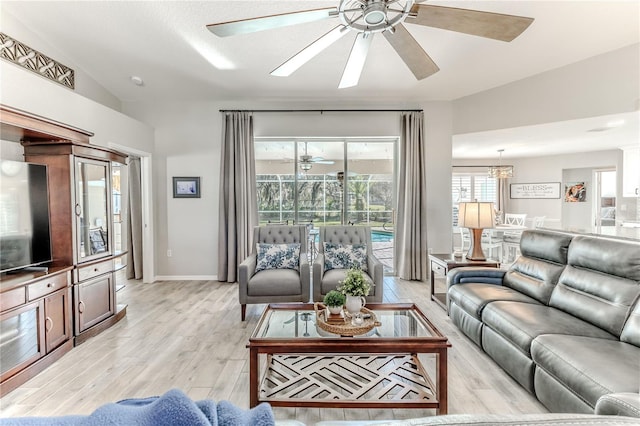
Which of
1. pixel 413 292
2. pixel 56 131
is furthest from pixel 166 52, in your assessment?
pixel 413 292

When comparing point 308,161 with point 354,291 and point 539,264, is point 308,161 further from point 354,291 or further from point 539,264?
point 539,264

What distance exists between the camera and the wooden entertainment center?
87.4 inches

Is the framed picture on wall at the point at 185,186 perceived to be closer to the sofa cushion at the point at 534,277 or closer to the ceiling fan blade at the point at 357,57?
the ceiling fan blade at the point at 357,57

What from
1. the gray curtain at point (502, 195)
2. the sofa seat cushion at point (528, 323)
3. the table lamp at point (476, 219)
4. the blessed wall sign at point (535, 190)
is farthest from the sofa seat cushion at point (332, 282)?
the blessed wall sign at point (535, 190)

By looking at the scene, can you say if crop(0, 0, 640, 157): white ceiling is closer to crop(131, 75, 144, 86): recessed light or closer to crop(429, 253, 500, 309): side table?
crop(131, 75, 144, 86): recessed light

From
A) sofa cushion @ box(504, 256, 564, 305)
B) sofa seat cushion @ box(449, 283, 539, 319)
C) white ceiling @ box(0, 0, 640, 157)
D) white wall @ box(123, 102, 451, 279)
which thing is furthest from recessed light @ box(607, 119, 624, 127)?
sofa seat cushion @ box(449, 283, 539, 319)

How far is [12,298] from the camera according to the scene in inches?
85.8

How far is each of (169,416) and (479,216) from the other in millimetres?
3630

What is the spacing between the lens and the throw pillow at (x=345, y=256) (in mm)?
3654

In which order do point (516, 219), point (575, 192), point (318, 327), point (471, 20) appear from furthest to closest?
point (516, 219), point (575, 192), point (318, 327), point (471, 20)

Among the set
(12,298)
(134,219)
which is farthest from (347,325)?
(134,219)

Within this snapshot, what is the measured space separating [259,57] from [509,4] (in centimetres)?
262

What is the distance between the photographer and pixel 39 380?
225cm

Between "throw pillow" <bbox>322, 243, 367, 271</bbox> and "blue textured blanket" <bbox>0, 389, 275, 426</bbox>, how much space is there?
3.03 meters
